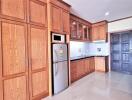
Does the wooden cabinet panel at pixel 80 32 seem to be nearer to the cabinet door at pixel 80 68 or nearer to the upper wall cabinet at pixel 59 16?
the cabinet door at pixel 80 68

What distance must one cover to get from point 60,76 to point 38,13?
1.85m

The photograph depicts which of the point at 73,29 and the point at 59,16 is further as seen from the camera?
the point at 73,29

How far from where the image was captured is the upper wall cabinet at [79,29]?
4.69m

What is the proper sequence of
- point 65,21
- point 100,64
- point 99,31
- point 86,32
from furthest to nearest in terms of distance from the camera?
point 99,31
point 100,64
point 86,32
point 65,21

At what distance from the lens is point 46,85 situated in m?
3.06

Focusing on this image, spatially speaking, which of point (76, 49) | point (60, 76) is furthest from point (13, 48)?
point (76, 49)

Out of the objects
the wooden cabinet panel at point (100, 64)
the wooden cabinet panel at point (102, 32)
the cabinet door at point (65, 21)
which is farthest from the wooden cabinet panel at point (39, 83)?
the wooden cabinet panel at point (102, 32)

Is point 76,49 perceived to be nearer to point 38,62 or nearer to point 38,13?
point 38,62

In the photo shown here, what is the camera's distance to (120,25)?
19.2 ft

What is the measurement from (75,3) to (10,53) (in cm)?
254

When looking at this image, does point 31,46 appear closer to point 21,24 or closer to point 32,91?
point 21,24

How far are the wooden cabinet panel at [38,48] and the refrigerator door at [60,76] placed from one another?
1.29ft

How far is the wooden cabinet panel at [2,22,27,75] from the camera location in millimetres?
2123

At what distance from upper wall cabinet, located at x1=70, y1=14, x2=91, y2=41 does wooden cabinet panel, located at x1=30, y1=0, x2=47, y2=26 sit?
177 cm
